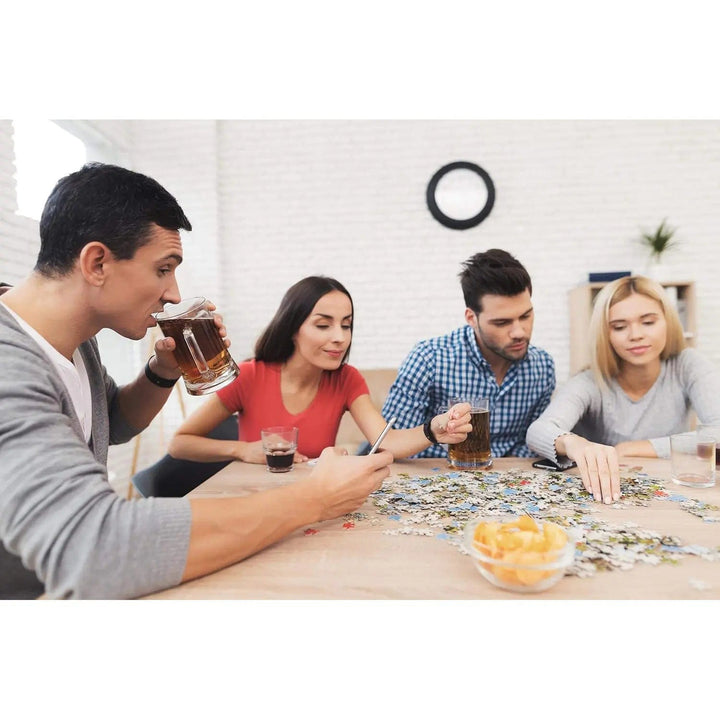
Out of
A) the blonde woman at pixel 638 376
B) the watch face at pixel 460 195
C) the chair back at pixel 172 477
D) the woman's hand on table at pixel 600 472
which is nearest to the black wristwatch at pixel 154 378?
the chair back at pixel 172 477

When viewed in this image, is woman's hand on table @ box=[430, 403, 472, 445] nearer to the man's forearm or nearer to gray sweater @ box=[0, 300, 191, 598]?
the man's forearm

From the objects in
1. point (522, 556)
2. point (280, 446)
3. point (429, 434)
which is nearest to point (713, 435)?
point (429, 434)

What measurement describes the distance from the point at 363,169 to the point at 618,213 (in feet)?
6.54

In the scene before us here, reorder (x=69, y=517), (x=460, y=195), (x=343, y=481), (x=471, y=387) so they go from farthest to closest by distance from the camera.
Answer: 1. (x=460, y=195)
2. (x=471, y=387)
3. (x=343, y=481)
4. (x=69, y=517)

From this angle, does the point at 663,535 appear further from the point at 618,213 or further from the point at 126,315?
the point at 618,213

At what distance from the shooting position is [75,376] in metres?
1.20

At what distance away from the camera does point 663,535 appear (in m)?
0.97

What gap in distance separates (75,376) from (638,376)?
6.24 feet

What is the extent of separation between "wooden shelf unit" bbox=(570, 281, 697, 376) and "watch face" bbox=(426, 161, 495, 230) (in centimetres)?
94

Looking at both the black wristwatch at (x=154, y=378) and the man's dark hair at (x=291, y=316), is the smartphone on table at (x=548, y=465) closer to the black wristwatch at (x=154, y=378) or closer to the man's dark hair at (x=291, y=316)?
the man's dark hair at (x=291, y=316)

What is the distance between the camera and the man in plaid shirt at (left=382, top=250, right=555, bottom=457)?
2137 millimetres

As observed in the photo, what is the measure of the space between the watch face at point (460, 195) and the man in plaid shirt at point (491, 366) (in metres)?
1.77

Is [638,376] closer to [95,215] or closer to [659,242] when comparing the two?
[95,215]
